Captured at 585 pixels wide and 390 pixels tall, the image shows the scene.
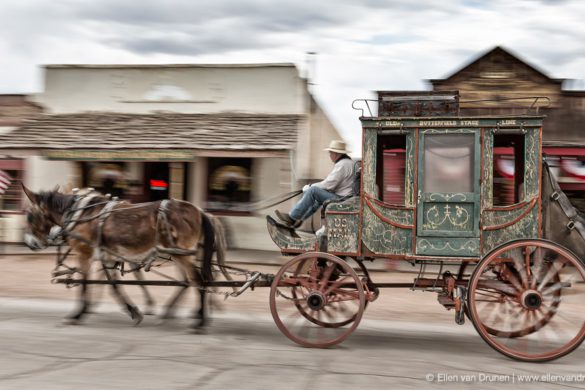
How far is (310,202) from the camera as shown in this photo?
6.75 m

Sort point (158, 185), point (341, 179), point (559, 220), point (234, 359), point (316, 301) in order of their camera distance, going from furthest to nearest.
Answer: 1. point (158, 185)
2. point (341, 179)
3. point (316, 301)
4. point (559, 220)
5. point (234, 359)

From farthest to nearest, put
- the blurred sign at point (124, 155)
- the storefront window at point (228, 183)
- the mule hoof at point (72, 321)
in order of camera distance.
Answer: the storefront window at point (228, 183) < the blurred sign at point (124, 155) < the mule hoof at point (72, 321)

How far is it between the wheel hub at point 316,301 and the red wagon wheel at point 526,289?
145 cm

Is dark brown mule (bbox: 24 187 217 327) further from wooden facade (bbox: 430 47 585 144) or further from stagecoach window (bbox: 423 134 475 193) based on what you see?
wooden facade (bbox: 430 47 585 144)

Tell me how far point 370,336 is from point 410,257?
1.46 metres

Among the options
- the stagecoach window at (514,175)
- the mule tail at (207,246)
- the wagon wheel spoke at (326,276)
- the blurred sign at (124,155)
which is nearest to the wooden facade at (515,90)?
the blurred sign at (124,155)

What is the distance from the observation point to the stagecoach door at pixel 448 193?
6027 mm

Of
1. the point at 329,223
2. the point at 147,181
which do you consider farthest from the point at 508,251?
the point at 147,181

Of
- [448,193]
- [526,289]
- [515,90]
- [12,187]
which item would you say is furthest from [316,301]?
[12,187]

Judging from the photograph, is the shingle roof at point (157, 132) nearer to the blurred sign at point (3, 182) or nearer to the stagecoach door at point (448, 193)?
the blurred sign at point (3, 182)

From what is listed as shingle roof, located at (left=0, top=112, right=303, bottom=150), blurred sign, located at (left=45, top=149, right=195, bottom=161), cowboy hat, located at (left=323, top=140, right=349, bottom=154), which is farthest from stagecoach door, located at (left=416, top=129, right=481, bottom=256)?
blurred sign, located at (left=45, top=149, right=195, bottom=161)

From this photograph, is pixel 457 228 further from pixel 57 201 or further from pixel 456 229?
pixel 57 201

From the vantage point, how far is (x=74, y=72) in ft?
55.8

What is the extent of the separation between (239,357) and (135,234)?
2.18 meters
